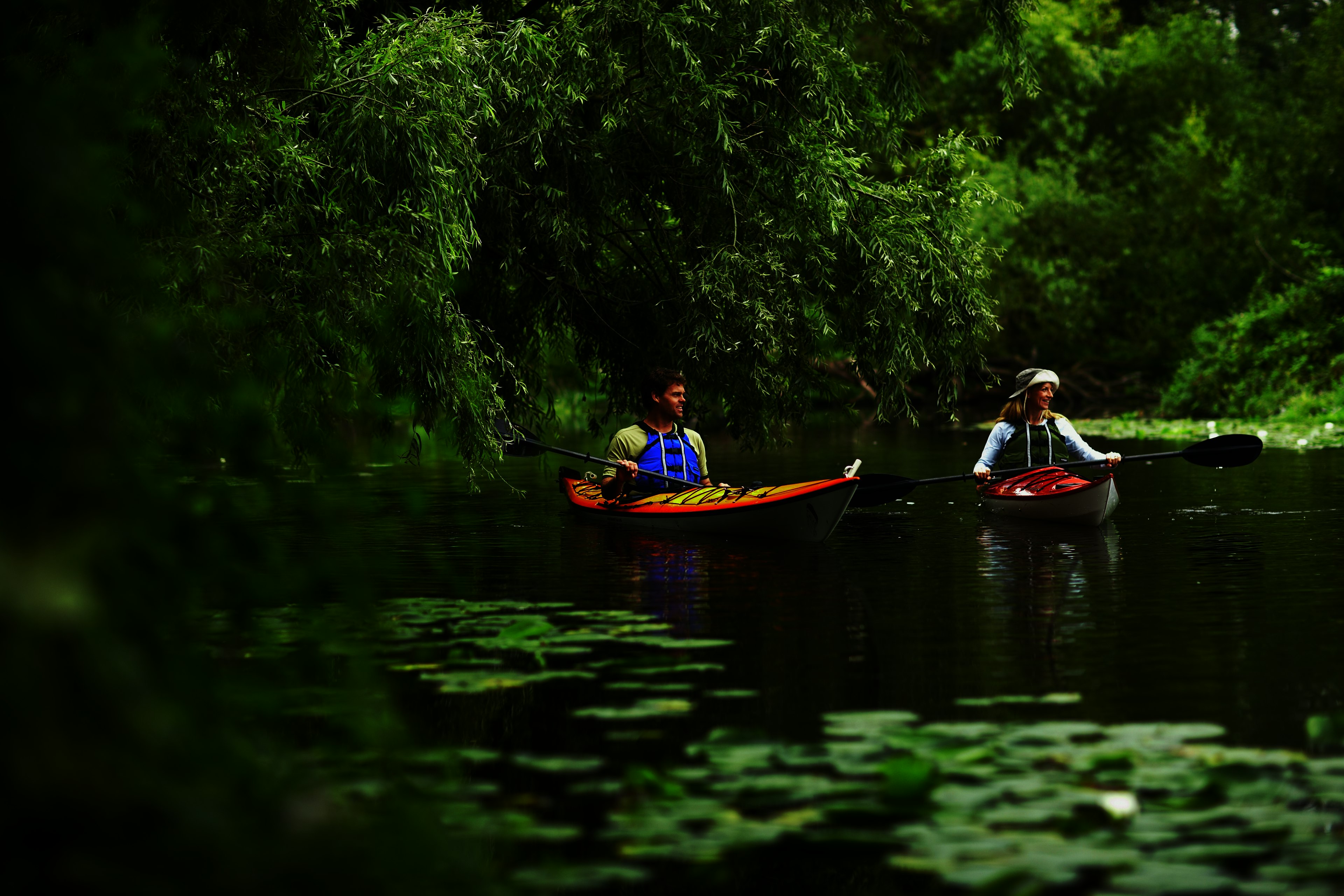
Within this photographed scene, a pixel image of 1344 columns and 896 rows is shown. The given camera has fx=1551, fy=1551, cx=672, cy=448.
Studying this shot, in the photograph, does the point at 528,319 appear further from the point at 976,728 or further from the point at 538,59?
the point at 976,728

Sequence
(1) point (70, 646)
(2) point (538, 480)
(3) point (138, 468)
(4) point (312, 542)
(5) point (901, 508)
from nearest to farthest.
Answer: (1) point (70, 646)
(3) point (138, 468)
(4) point (312, 542)
(5) point (901, 508)
(2) point (538, 480)

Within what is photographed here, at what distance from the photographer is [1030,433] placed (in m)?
13.9

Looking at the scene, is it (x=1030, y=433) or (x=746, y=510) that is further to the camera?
(x=1030, y=433)

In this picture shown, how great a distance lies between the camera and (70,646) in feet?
8.33

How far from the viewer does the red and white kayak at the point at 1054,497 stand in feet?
42.8

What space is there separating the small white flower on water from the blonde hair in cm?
969

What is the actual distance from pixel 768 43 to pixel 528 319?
4.05 meters

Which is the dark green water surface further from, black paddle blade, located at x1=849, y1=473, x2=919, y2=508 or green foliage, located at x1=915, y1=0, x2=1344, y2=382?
green foliage, located at x1=915, y1=0, x2=1344, y2=382

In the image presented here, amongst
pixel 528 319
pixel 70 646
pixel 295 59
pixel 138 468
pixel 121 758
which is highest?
pixel 295 59

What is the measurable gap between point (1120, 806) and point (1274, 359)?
30423 mm

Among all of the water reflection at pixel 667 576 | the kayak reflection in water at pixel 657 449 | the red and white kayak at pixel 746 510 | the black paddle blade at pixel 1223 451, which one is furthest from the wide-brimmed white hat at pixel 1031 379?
the water reflection at pixel 667 576

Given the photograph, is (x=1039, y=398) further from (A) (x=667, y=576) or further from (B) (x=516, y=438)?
(A) (x=667, y=576)

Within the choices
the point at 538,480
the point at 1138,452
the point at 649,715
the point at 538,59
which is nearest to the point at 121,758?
the point at 649,715

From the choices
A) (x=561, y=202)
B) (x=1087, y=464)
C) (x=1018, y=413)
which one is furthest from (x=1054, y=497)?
(x=561, y=202)
